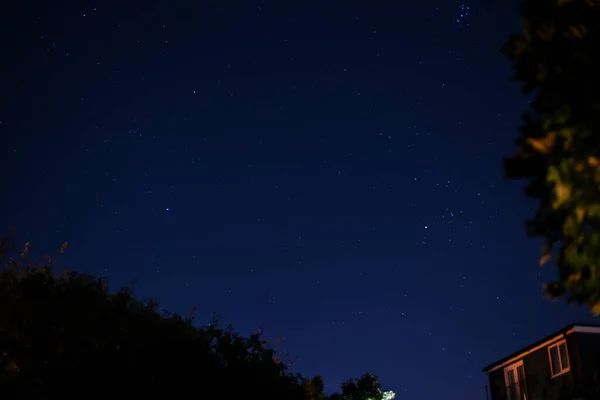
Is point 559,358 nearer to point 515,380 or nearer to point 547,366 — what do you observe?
point 547,366

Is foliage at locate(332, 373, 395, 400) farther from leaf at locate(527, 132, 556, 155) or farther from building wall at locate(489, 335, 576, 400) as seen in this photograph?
leaf at locate(527, 132, 556, 155)

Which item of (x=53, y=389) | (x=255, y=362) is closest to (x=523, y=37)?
(x=53, y=389)

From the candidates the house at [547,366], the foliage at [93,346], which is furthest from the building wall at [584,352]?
the foliage at [93,346]

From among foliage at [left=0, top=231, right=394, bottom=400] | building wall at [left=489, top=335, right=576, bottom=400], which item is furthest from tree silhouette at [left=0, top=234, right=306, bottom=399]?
building wall at [left=489, top=335, right=576, bottom=400]

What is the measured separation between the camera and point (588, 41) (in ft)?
12.1

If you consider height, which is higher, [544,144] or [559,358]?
[559,358]

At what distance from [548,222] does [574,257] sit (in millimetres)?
626

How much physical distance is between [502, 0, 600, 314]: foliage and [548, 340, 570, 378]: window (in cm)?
2757

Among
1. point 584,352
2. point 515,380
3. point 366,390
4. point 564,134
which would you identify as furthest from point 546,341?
point 564,134

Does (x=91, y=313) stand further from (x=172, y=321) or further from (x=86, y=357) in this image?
(x=172, y=321)

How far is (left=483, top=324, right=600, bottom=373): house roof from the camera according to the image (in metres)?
28.3

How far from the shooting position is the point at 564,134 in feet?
12.5

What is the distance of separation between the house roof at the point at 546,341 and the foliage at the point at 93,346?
14.2 metres

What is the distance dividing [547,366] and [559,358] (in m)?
1.04
